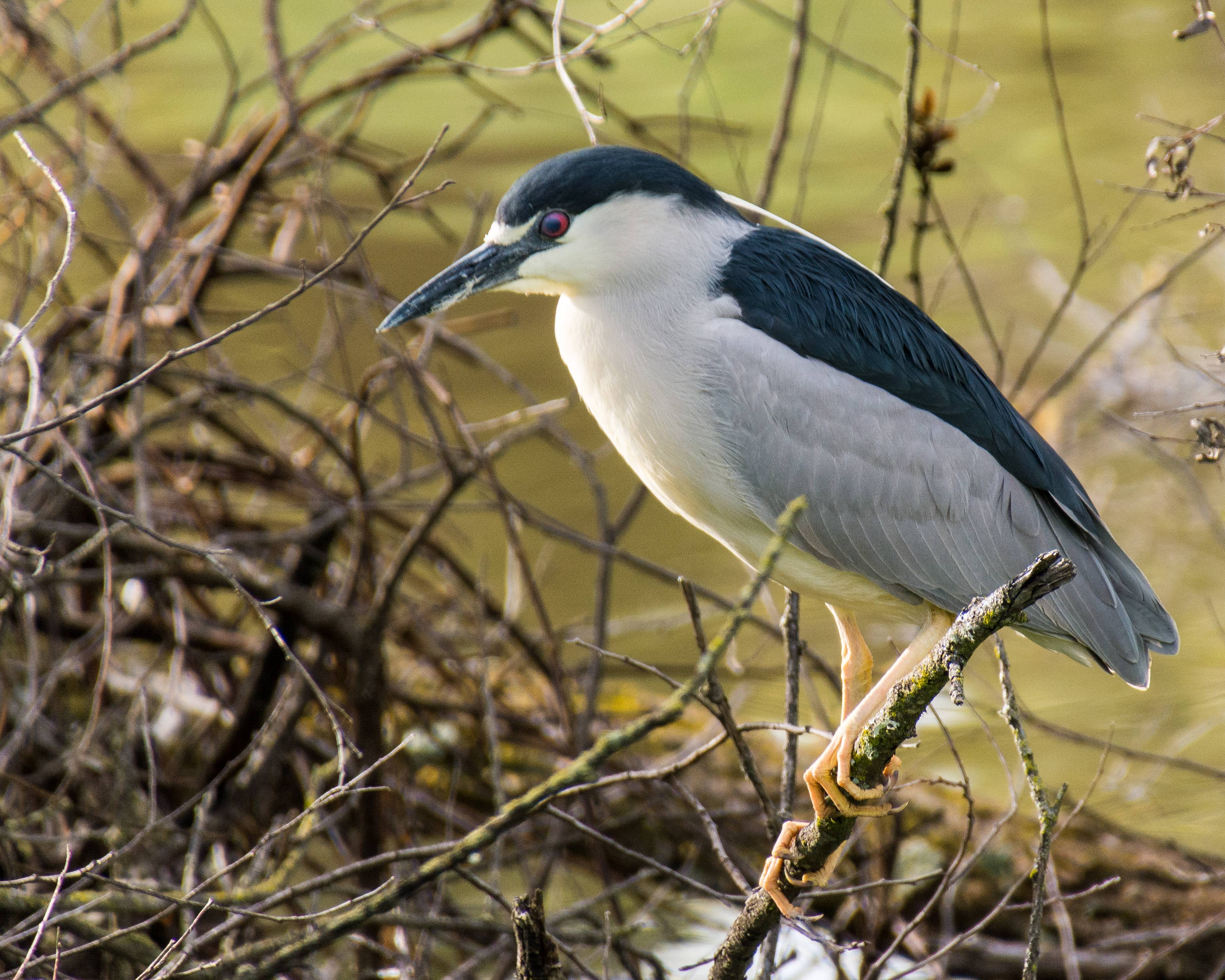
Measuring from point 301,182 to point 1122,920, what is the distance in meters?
3.19

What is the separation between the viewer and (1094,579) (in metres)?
2.68

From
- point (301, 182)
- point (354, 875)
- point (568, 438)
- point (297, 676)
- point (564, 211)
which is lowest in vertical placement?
point (354, 875)

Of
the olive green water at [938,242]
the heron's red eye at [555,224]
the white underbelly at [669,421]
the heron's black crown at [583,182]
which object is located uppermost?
the heron's black crown at [583,182]

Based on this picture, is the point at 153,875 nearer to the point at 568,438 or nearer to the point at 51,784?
the point at 51,784

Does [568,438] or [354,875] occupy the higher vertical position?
[568,438]

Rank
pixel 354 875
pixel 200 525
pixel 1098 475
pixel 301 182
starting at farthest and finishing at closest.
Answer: pixel 1098 475 → pixel 301 182 → pixel 200 525 → pixel 354 875

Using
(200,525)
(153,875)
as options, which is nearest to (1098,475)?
(200,525)

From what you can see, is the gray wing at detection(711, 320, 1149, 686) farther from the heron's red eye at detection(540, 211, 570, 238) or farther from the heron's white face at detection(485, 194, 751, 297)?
the heron's red eye at detection(540, 211, 570, 238)

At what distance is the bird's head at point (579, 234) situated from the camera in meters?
2.33

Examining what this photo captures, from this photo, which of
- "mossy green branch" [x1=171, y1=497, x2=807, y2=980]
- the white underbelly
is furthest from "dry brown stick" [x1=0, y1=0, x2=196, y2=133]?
"mossy green branch" [x1=171, y1=497, x2=807, y2=980]

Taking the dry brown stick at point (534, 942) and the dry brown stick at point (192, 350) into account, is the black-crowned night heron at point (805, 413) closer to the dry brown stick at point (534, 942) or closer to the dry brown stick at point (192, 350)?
the dry brown stick at point (192, 350)

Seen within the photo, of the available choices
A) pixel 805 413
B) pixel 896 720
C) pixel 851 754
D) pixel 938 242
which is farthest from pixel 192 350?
pixel 938 242

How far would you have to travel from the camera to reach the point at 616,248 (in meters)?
2.38

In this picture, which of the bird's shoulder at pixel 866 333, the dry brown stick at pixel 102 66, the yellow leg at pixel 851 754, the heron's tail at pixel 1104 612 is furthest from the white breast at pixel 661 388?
the dry brown stick at pixel 102 66
